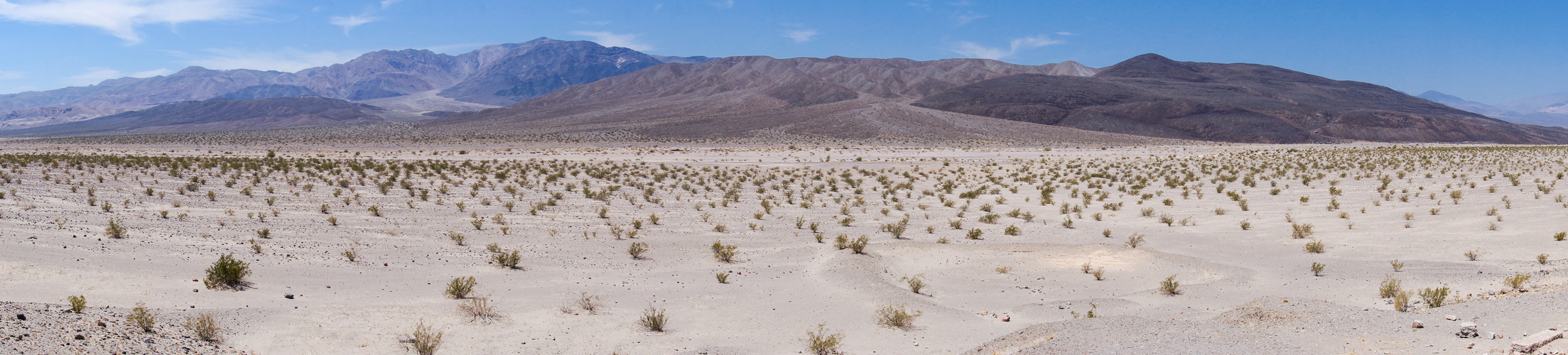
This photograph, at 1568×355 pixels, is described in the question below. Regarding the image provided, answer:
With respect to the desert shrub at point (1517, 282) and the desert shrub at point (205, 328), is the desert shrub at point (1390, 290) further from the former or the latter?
the desert shrub at point (205, 328)

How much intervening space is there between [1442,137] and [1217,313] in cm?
11497

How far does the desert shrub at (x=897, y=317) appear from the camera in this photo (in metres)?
8.20

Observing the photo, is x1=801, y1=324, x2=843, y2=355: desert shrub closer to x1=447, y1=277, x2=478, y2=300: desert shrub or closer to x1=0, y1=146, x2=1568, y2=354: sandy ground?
x1=0, y1=146, x2=1568, y2=354: sandy ground

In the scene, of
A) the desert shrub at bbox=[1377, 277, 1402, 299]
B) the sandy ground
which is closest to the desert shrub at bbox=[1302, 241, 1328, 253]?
the sandy ground

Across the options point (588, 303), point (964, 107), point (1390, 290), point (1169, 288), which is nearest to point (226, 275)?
point (588, 303)

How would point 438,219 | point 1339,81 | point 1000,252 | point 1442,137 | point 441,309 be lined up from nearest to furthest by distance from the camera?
point 441,309
point 1000,252
point 438,219
point 1442,137
point 1339,81

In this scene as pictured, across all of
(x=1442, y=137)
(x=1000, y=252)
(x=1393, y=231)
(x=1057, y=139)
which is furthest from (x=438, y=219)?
(x=1442, y=137)

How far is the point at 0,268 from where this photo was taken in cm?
872

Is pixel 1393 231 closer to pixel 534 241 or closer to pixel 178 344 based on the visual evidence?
pixel 534 241

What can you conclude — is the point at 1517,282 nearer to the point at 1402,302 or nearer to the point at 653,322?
the point at 1402,302

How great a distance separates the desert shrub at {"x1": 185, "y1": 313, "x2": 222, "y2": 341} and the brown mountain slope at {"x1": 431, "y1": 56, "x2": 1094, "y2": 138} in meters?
75.6

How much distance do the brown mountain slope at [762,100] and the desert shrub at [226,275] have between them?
73849 millimetres

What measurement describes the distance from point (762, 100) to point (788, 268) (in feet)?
389

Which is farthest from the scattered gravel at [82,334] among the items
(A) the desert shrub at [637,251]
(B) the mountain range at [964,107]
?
(B) the mountain range at [964,107]
